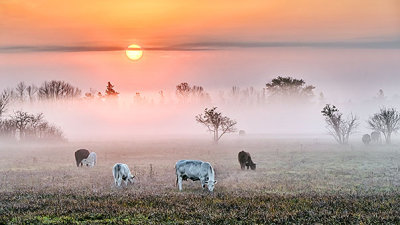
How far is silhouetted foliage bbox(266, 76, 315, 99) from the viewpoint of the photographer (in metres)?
146

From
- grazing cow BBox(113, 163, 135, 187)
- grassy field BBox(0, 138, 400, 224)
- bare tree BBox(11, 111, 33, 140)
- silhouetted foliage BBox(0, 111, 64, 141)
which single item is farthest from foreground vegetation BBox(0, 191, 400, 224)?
silhouetted foliage BBox(0, 111, 64, 141)

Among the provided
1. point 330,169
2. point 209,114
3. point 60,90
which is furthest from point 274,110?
point 330,169

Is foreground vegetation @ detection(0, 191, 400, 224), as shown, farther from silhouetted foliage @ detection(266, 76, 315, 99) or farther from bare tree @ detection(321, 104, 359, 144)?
silhouetted foliage @ detection(266, 76, 315, 99)

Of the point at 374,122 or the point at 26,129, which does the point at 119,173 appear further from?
the point at 26,129

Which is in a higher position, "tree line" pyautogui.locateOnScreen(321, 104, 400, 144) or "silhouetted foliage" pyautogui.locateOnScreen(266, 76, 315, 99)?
"silhouetted foliage" pyautogui.locateOnScreen(266, 76, 315, 99)

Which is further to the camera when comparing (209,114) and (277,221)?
(209,114)

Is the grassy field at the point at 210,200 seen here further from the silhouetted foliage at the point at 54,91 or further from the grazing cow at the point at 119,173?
the silhouetted foliage at the point at 54,91

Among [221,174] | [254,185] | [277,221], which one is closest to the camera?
[277,221]

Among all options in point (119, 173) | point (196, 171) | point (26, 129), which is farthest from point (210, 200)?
point (26, 129)

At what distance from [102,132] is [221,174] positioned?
12362 cm

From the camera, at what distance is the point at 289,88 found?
148125 millimetres

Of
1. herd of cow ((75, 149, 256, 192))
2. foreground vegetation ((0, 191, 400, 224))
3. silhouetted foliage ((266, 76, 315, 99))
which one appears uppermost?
silhouetted foliage ((266, 76, 315, 99))

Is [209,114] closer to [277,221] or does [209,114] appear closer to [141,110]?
[277,221]

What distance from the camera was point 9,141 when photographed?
7956cm
